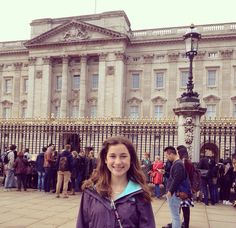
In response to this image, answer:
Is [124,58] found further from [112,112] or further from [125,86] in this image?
[112,112]

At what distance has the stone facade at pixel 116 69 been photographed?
40.6m

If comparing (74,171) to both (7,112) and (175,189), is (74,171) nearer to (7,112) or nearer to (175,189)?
(175,189)

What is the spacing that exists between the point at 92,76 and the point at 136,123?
2954 centimetres

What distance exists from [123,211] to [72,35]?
43.5 metres

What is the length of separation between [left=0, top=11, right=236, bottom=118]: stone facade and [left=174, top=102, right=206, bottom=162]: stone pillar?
2813 cm

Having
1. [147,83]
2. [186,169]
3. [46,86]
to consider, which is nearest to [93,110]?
[46,86]

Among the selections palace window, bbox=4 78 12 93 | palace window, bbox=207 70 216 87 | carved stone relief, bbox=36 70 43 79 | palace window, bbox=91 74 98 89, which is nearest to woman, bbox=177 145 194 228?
palace window, bbox=207 70 216 87

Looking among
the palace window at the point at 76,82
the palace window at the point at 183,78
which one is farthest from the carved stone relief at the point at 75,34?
the palace window at the point at 183,78

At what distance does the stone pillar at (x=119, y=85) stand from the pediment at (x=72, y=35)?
8.72 feet

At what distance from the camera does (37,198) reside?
11.6m

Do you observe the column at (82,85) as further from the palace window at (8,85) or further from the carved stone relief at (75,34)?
the palace window at (8,85)

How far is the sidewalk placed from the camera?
780cm

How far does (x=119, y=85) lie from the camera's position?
42125 mm

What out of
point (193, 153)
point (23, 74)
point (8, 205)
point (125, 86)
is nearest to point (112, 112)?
point (125, 86)
